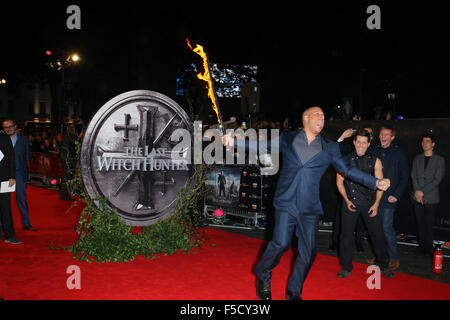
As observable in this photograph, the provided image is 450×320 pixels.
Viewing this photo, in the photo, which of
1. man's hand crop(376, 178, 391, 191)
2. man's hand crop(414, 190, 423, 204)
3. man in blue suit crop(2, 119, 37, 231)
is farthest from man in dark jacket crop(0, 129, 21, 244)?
man's hand crop(414, 190, 423, 204)

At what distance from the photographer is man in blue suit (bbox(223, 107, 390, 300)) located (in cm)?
504

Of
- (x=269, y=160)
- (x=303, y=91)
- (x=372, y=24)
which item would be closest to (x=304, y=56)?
(x=303, y=91)

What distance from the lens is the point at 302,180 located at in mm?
5031

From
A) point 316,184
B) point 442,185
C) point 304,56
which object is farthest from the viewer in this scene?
point 304,56

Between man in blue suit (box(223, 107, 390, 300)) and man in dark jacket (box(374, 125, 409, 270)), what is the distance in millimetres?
2181

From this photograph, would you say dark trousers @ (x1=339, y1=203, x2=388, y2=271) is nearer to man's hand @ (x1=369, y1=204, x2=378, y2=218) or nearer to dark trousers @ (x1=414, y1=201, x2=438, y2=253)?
man's hand @ (x1=369, y1=204, x2=378, y2=218)

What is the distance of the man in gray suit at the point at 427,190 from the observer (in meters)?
7.89

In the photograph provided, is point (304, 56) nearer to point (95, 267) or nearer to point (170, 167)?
point (170, 167)

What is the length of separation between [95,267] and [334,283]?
11.0 ft

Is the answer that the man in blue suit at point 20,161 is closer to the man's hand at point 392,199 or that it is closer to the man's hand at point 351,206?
the man's hand at point 351,206

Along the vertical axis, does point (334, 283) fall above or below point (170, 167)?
below

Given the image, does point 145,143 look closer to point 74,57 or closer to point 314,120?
point 314,120

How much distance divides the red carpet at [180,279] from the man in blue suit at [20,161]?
114 cm

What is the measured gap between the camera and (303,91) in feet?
95.3
